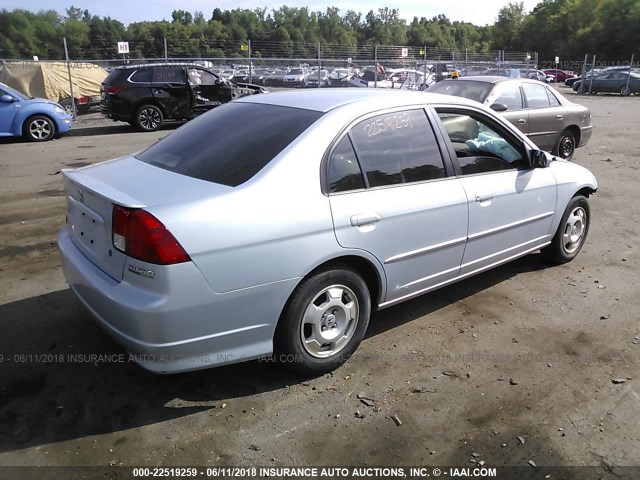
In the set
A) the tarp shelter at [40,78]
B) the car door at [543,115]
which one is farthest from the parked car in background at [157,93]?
the car door at [543,115]

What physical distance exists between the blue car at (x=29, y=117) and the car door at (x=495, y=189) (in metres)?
11.5

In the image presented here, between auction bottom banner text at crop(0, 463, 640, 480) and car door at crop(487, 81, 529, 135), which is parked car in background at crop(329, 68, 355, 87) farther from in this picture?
auction bottom banner text at crop(0, 463, 640, 480)

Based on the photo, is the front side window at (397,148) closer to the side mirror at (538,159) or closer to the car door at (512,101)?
the side mirror at (538,159)

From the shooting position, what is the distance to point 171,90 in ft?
49.3

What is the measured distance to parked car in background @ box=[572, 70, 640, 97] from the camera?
Result: 3291 cm

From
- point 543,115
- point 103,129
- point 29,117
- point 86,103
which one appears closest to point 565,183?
point 543,115

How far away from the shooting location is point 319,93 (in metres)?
4.04

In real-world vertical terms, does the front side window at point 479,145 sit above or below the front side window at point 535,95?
below

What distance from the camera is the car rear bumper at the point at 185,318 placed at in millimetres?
2779

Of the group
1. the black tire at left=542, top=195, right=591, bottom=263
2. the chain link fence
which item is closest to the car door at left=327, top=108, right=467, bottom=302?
the black tire at left=542, top=195, right=591, bottom=263

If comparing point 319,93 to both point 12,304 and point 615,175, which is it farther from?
point 615,175

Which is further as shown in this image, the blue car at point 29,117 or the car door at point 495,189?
the blue car at point 29,117

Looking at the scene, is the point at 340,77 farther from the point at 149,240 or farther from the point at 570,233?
the point at 149,240

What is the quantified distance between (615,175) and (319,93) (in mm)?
7375
